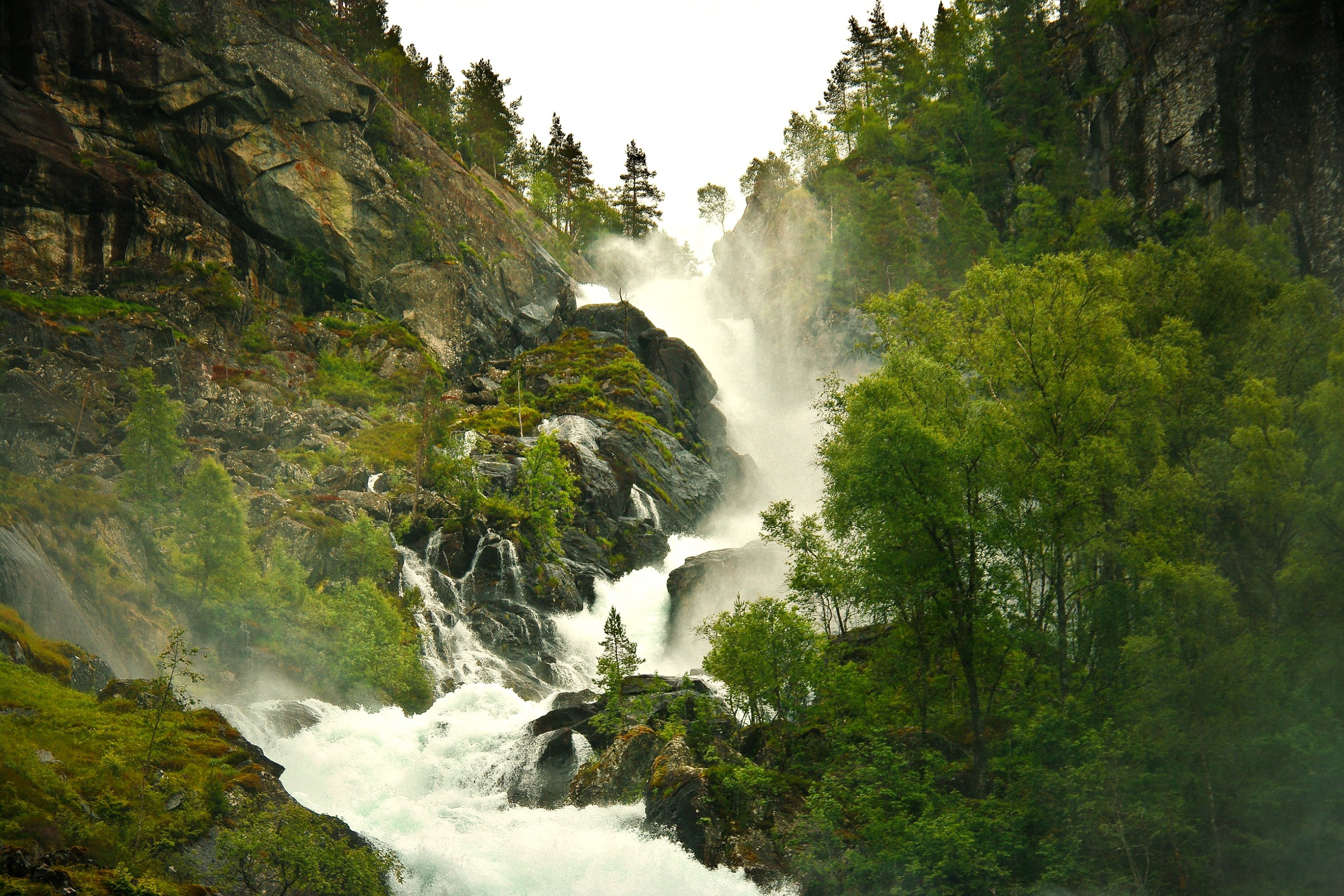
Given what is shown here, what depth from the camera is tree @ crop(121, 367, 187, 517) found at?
37656 millimetres

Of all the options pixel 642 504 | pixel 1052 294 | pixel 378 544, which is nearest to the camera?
pixel 1052 294

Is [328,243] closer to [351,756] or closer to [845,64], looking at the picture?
[351,756]

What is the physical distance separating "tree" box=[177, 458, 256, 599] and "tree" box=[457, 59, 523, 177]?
232 feet

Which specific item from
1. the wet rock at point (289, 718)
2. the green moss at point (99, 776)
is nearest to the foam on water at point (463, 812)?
the wet rock at point (289, 718)

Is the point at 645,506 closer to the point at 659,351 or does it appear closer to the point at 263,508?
the point at 659,351

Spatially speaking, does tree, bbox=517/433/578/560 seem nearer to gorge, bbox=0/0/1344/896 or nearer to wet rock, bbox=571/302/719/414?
gorge, bbox=0/0/1344/896

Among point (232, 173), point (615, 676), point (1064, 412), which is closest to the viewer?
point (1064, 412)

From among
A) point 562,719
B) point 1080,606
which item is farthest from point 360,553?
point 1080,606

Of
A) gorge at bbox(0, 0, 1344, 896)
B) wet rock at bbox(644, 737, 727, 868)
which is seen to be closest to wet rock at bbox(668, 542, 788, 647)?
gorge at bbox(0, 0, 1344, 896)

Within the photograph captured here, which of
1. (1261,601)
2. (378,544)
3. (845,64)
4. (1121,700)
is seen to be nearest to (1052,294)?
(1261,601)

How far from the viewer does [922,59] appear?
89188mm

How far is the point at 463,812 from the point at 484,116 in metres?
91.2

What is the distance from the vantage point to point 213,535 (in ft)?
118

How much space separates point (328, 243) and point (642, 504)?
33.0 m
